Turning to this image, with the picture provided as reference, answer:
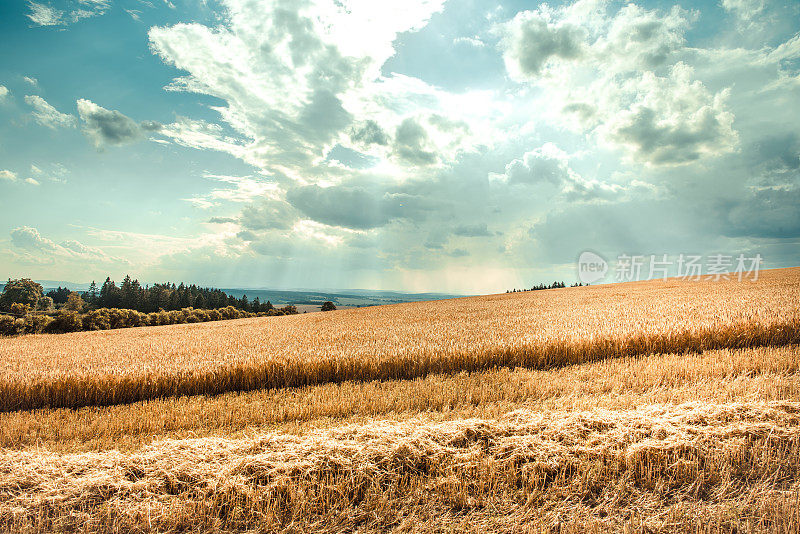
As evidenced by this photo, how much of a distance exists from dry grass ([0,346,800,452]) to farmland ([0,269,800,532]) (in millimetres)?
41

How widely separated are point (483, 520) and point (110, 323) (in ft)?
142

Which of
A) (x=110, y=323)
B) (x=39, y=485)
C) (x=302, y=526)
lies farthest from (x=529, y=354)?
(x=110, y=323)

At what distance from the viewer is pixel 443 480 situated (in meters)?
3.62

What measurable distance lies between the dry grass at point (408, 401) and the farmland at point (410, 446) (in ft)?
0.13

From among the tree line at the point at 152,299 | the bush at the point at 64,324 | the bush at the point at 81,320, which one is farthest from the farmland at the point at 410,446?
the tree line at the point at 152,299

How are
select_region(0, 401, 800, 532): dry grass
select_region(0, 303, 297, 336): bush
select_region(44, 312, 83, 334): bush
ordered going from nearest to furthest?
select_region(0, 401, 800, 532): dry grass, select_region(0, 303, 297, 336): bush, select_region(44, 312, 83, 334): bush

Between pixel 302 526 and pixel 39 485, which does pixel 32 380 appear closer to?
pixel 39 485

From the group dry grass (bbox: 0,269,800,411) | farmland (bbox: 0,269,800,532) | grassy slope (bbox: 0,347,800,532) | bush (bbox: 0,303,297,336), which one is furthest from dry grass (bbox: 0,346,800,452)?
bush (bbox: 0,303,297,336)

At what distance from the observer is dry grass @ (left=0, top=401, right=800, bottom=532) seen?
10.7 feet

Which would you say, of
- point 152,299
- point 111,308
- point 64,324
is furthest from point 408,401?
point 152,299

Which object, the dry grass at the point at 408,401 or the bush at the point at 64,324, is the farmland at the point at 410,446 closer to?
the dry grass at the point at 408,401

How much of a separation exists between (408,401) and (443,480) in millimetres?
2371

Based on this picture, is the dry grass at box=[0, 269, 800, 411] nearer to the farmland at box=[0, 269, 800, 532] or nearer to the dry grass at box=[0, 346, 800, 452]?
the farmland at box=[0, 269, 800, 532]

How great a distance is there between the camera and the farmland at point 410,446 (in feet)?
10.9
